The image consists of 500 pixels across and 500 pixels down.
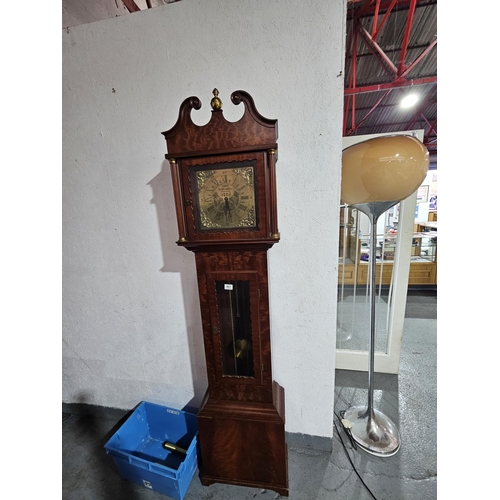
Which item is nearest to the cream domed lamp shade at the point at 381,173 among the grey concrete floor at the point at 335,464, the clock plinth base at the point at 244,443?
the grey concrete floor at the point at 335,464

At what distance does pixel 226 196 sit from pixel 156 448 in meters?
1.46

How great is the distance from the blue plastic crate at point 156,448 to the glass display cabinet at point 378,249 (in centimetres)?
143

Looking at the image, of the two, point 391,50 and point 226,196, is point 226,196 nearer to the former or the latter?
point 226,196

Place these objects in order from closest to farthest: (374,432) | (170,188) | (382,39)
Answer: (170,188) → (374,432) → (382,39)

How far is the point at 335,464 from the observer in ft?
3.86

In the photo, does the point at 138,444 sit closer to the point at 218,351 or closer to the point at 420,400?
the point at 218,351

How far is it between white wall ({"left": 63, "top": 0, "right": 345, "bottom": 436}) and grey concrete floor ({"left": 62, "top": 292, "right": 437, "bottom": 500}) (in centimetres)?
17

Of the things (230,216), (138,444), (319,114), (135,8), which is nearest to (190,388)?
(138,444)

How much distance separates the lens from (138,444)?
1305 millimetres

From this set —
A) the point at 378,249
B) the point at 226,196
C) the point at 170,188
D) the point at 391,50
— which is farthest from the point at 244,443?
the point at 391,50

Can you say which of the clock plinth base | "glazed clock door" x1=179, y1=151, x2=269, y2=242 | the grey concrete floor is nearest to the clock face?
"glazed clock door" x1=179, y1=151, x2=269, y2=242

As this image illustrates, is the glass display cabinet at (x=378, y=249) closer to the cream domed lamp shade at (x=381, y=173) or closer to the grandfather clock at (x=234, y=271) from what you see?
the cream domed lamp shade at (x=381, y=173)

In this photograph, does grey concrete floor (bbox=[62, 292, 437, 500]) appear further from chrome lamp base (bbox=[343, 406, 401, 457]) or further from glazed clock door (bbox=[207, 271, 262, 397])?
glazed clock door (bbox=[207, 271, 262, 397])

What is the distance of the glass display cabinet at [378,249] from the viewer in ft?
5.49
